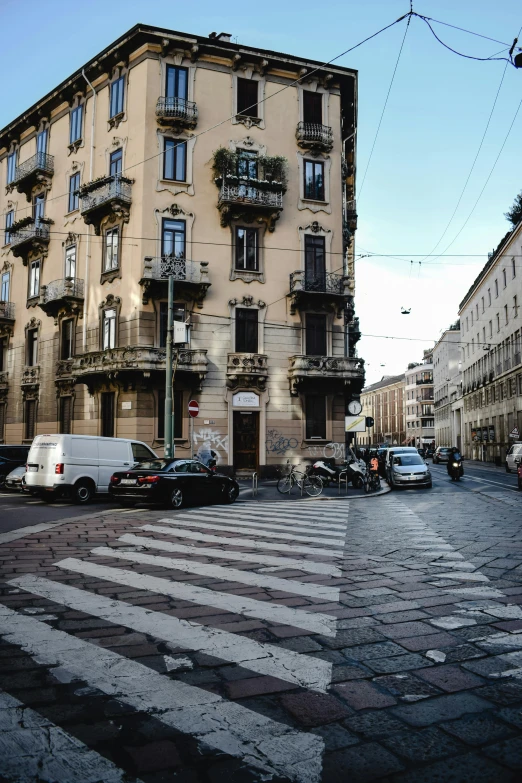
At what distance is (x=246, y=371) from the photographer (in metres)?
27.9

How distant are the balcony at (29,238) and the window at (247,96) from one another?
12533 mm

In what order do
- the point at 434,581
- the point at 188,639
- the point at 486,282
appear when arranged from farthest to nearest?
the point at 486,282 → the point at 434,581 → the point at 188,639

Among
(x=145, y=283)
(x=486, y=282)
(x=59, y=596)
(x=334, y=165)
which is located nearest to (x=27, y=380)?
(x=145, y=283)

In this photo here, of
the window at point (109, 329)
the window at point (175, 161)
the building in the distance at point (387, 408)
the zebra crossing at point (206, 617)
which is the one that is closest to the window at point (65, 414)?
the window at point (109, 329)

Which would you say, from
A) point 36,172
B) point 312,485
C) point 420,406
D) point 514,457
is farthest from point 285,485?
point 420,406

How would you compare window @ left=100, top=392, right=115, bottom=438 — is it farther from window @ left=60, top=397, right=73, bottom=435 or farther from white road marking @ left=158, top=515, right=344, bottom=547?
white road marking @ left=158, top=515, right=344, bottom=547

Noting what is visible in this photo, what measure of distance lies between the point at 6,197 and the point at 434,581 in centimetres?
3974

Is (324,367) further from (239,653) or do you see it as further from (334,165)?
(239,653)

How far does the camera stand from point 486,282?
58.7 m

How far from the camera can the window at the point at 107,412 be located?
92.6 feet

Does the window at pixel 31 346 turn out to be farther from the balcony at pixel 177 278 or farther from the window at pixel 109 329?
the balcony at pixel 177 278

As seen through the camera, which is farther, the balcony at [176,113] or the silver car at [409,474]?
the balcony at [176,113]

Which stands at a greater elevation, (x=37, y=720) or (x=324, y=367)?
(x=324, y=367)

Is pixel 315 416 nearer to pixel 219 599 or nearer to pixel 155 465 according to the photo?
pixel 155 465
